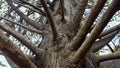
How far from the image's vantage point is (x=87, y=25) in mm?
1543

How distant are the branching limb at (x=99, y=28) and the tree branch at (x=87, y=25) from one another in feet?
0.17

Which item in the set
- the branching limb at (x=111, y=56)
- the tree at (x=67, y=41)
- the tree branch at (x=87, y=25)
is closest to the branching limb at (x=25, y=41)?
the tree at (x=67, y=41)

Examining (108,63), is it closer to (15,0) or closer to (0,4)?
(15,0)

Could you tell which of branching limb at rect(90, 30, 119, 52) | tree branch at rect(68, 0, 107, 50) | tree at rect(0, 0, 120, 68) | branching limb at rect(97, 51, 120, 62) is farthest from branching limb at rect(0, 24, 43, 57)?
branching limb at rect(90, 30, 119, 52)

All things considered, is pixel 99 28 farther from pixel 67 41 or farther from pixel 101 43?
pixel 101 43

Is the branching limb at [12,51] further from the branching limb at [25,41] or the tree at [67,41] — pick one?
the branching limb at [25,41]

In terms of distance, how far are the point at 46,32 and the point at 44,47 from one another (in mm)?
294

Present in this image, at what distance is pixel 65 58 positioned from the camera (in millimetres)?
1774

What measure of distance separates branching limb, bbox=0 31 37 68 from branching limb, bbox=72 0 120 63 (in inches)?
13.1

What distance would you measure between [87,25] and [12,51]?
475 millimetres

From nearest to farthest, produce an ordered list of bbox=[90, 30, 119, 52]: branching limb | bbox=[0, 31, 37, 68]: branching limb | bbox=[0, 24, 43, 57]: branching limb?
bbox=[0, 31, 37, 68]: branching limb < bbox=[0, 24, 43, 57]: branching limb < bbox=[90, 30, 119, 52]: branching limb

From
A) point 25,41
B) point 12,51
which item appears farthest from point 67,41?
point 12,51

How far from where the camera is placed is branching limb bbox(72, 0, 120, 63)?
4.35 ft

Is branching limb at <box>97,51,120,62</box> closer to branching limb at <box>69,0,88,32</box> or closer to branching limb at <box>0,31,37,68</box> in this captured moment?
branching limb at <box>69,0,88,32</box>
